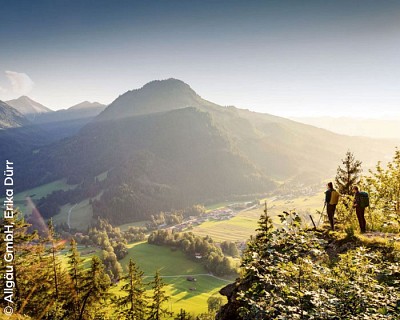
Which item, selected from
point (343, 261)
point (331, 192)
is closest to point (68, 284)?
point (331, 192)

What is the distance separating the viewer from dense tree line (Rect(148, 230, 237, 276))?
13575cm

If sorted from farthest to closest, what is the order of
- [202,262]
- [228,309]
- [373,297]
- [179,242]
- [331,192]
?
[179,242], [202,262], [331,192], [228,309], [373,297]

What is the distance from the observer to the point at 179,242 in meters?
160

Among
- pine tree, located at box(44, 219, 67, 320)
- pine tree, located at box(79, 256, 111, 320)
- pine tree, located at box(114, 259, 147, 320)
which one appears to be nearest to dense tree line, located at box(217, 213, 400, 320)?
pine tree, located at box(79, 256, 111, 320)

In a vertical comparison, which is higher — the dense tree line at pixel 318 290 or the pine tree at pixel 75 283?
the dense tree line at pixel 318 290

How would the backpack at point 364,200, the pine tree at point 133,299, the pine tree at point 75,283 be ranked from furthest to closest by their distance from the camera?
the pine tree at point 133,299 → the pine tree at point 75,283 → the backpack at point 364,200

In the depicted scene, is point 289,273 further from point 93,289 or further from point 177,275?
point 177,275

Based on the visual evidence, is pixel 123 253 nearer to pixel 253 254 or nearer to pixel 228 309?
pixel 228 309

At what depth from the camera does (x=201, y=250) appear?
15000cm

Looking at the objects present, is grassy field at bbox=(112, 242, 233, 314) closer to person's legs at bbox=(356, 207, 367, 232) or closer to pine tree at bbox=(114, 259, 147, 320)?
pine tree at bbox=(114, 259, 147, 320)

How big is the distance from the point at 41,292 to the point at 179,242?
136367 millimetres

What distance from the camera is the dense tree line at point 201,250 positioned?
136m

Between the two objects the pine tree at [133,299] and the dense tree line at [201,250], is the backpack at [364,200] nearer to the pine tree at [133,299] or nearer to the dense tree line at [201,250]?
the pine tree at [133,299]

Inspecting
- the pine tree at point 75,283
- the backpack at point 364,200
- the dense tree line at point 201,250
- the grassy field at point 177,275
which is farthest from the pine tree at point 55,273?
the dense tree line at point 201,250
